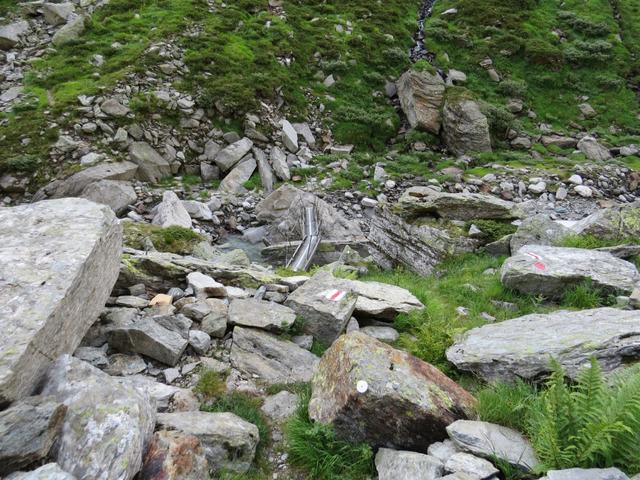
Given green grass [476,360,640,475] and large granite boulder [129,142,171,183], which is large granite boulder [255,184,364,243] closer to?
large granite boulder [129,142,171,183]

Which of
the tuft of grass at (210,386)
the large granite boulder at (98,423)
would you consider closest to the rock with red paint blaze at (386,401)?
the tuft of grass at (210,386)

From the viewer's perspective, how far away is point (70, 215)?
6.27m

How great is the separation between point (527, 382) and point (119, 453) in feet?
15.3

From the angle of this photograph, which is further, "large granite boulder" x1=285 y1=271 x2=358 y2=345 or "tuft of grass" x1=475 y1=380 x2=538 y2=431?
"large granite boulder" x1=285 y1=271 x2=358 y2=345

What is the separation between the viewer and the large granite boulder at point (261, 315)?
756cm

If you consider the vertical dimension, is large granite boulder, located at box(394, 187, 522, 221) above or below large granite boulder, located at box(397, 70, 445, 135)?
above

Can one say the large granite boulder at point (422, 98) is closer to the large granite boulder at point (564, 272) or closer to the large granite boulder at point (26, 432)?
the large granite boulder at point (564, 272)

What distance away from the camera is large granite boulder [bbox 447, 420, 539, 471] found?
4062 millimetres

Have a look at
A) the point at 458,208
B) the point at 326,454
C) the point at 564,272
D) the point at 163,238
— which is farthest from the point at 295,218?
the point at 326,454

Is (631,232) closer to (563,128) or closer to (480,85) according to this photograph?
(563,128)

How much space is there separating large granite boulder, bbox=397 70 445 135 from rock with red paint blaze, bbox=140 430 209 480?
2662 cm

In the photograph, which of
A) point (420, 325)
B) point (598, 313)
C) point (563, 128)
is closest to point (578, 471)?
point (598, 313)

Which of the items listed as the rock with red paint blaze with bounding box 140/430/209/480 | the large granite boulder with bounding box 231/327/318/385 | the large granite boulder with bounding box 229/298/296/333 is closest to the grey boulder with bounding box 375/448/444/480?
the rock with red paint blaze with bounding box 140/430/209/480

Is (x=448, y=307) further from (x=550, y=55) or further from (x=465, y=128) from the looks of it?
(x=550, y=55)
